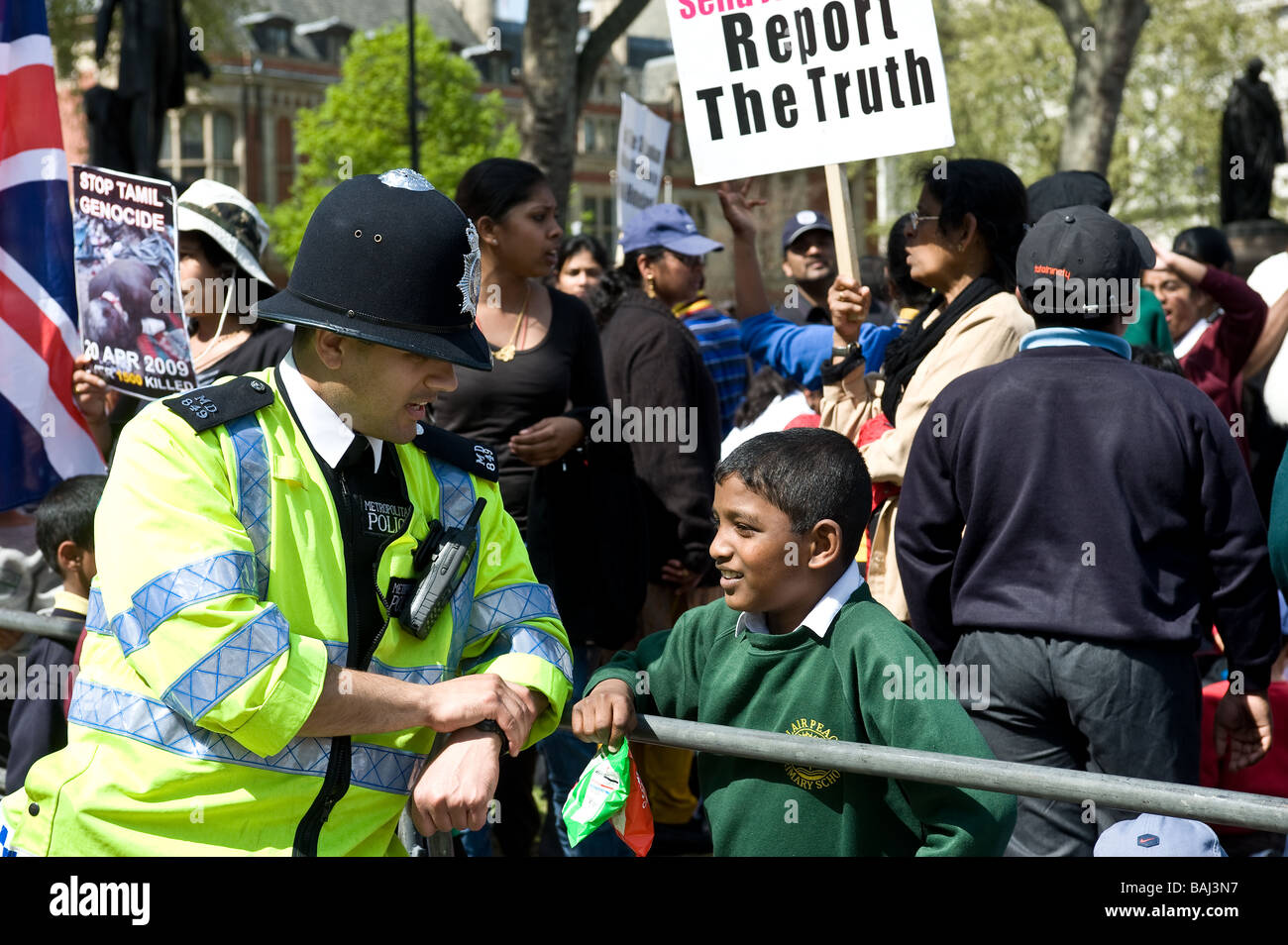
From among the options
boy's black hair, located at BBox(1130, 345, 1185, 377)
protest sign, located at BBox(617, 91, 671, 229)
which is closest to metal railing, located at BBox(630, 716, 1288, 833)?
boy's black hair, located at BBox(1130, 345, 1185, 377)

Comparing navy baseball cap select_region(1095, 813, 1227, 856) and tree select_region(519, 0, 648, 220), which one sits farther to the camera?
tree select_region(519, 0, 648, 220)

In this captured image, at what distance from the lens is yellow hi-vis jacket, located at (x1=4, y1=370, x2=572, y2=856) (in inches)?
85.9

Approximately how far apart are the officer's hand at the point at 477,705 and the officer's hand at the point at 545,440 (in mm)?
2120

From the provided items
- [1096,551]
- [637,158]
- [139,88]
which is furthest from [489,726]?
[139,88]

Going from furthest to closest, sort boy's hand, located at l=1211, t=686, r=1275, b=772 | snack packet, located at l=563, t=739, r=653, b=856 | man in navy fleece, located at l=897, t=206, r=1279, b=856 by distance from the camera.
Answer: boy's hand, located at l=1211, t=686, r=1275, b=772 < man in navy fleece, located at l=897, t=206, r=1279, b=856 < snack packet, located at l=563, t=739, r=653, b=856

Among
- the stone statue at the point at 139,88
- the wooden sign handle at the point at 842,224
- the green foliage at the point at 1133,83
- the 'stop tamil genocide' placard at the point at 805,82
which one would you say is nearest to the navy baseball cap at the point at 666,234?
the 'stop tamil genocide' placard at the point at 805,82

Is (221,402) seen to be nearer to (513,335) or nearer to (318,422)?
(318,422)

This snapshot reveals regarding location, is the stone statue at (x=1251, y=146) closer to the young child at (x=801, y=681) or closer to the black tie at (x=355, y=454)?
the young child at (x=801, y=681)

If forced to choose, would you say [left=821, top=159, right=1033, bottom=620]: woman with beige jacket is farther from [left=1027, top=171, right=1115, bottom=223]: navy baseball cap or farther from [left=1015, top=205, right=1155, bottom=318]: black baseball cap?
[left=1027, top=171, right=1115, bottom=223]: navy baseball cap

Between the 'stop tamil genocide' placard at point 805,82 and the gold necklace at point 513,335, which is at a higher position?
the 'stop tamil genocide' placard at point 805,82

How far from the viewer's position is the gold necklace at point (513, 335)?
15.3 feet

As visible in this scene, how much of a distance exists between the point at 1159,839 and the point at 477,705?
51.4 inches

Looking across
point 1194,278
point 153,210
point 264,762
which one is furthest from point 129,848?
point 1194,278
